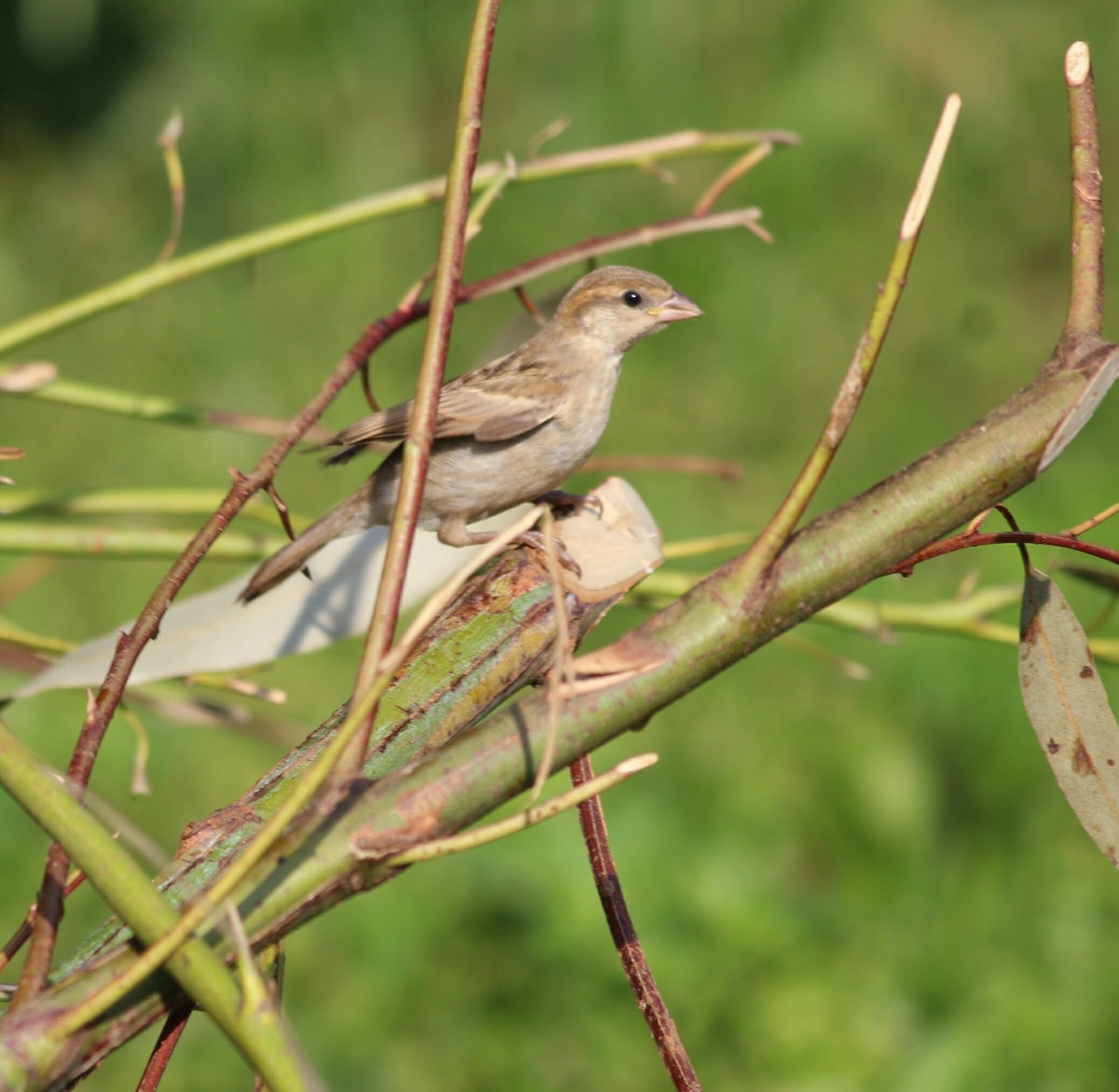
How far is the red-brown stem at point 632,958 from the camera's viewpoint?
1.15m

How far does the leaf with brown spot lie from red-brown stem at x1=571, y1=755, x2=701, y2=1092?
0.41m

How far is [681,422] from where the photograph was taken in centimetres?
556

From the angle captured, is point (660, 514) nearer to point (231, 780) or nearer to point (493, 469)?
point (231, 780)

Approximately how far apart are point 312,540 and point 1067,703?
1.27 metres

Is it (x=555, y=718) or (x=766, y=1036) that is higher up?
(x=555, y=718)

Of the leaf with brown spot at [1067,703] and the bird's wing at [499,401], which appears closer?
the leaf with brown spot at [1067,703]

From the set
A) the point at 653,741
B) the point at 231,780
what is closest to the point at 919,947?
the point at 653,741

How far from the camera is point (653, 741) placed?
4.52m

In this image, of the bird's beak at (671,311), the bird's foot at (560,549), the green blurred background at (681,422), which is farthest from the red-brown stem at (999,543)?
the green blurred background at (681,422)

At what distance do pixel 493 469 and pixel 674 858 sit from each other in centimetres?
146

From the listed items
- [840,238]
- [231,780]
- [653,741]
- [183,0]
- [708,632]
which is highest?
[183,0]

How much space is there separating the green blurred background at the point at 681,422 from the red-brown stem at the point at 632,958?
2207 millimetres

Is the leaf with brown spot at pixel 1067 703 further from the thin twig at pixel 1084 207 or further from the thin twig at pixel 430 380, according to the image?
the thin twig at pixel 430 380

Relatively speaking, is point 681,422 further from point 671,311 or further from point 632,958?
point 632,958
